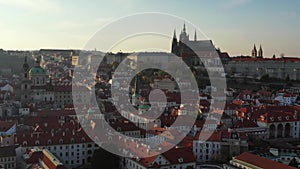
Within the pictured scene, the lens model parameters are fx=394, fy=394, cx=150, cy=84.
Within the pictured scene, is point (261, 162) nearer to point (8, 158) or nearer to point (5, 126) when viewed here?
point (8, 158)

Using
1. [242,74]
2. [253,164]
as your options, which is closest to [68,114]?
[253,164]

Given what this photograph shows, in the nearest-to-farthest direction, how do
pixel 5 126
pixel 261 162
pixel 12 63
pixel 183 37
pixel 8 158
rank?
pixel 261 162, pixel 8 158, pixel 5 126, pixel 183 37, pixel 12 63

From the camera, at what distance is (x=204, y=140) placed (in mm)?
15305

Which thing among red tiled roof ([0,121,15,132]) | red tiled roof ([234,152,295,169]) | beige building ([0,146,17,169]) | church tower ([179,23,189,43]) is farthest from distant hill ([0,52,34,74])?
red tiled roof ([234,152,295,169])

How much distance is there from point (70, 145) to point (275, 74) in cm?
Result: 3568

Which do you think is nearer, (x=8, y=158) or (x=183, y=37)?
(x=8, y=158)

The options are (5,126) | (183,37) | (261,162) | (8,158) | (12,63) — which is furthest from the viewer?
(12,63)

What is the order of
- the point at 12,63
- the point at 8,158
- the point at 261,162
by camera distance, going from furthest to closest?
the point at 12,63 < the point at 8,158 < the point at 261,162

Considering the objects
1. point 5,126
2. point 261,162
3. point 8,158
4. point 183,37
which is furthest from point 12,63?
point 261,162

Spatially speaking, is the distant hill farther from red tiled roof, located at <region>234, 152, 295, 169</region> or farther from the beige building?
red tiled roof, located at <region>234, 152, 295, 169</region>

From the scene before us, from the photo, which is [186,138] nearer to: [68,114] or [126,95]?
[68,114]

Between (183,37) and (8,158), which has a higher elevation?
(183,37)

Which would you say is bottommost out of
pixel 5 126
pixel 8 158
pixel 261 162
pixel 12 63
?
pixel 8 158

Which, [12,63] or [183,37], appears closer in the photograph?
[183,37]
